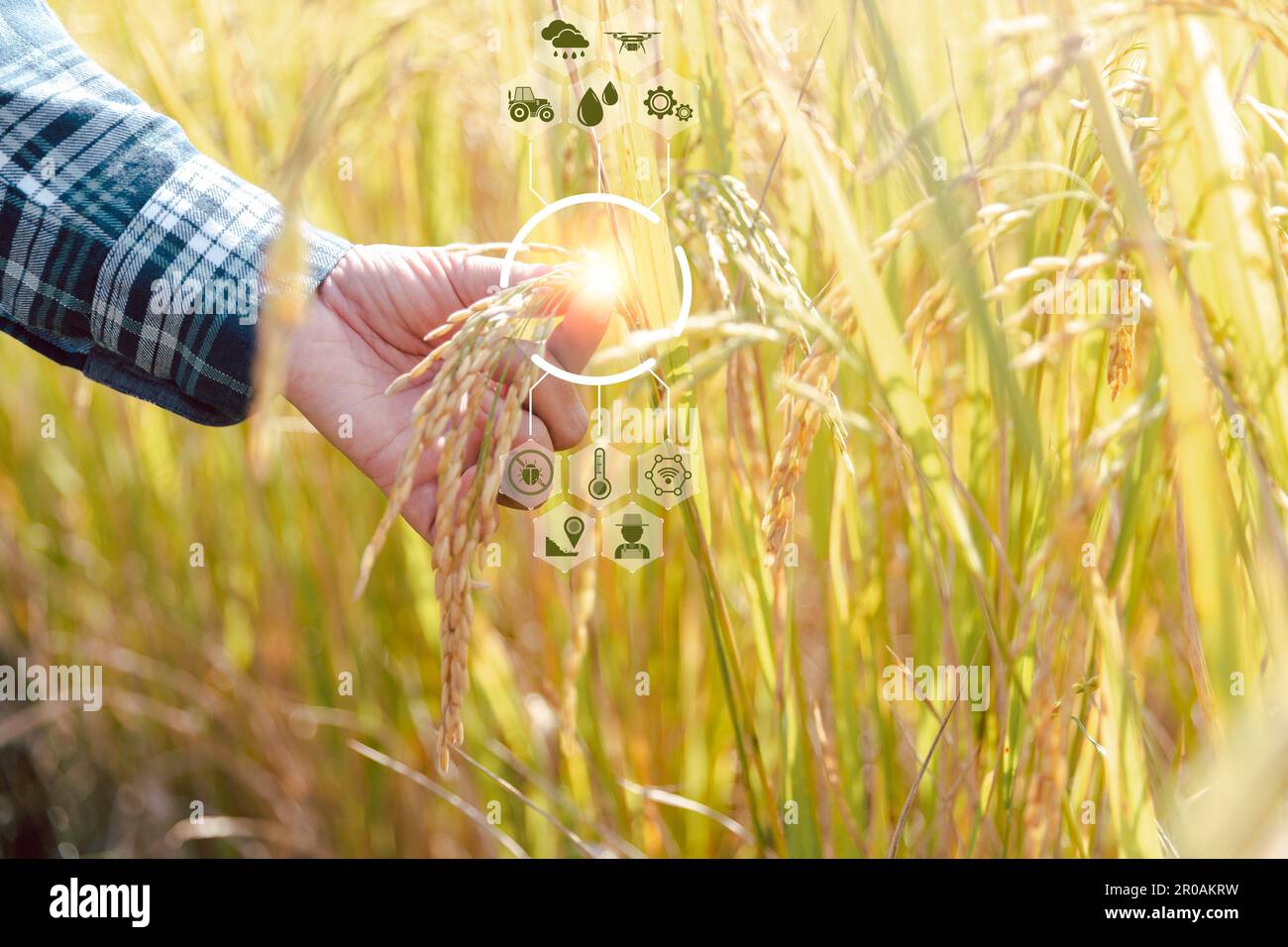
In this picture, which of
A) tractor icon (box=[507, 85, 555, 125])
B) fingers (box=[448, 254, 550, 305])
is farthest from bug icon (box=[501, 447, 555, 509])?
tractor icon (box=[507, 85, 555, 125])

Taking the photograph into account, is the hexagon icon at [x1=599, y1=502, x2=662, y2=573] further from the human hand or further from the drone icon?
the drone icon

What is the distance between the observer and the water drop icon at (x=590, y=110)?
1.85 ft

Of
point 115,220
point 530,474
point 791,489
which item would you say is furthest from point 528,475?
point 115,220

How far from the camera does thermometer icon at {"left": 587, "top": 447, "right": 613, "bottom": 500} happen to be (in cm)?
60

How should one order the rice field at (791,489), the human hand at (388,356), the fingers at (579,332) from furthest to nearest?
1. the human hand at (388,356)
2. the fingers at (579,332)
3. the rice field at (791,489)

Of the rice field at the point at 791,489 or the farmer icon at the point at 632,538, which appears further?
the farmer icon at the point at 632,538

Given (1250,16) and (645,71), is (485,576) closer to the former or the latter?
(645,71)

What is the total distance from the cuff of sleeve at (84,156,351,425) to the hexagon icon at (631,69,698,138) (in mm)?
256

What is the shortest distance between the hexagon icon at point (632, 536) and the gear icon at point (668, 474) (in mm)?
50

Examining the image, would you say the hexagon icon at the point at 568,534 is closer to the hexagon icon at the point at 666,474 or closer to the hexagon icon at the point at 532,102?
the hexagon icon at the point at 666,474

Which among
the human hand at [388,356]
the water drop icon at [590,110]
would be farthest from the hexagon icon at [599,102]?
the human hand at [388,356]

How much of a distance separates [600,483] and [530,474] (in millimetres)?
49

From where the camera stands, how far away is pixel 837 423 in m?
0.46
